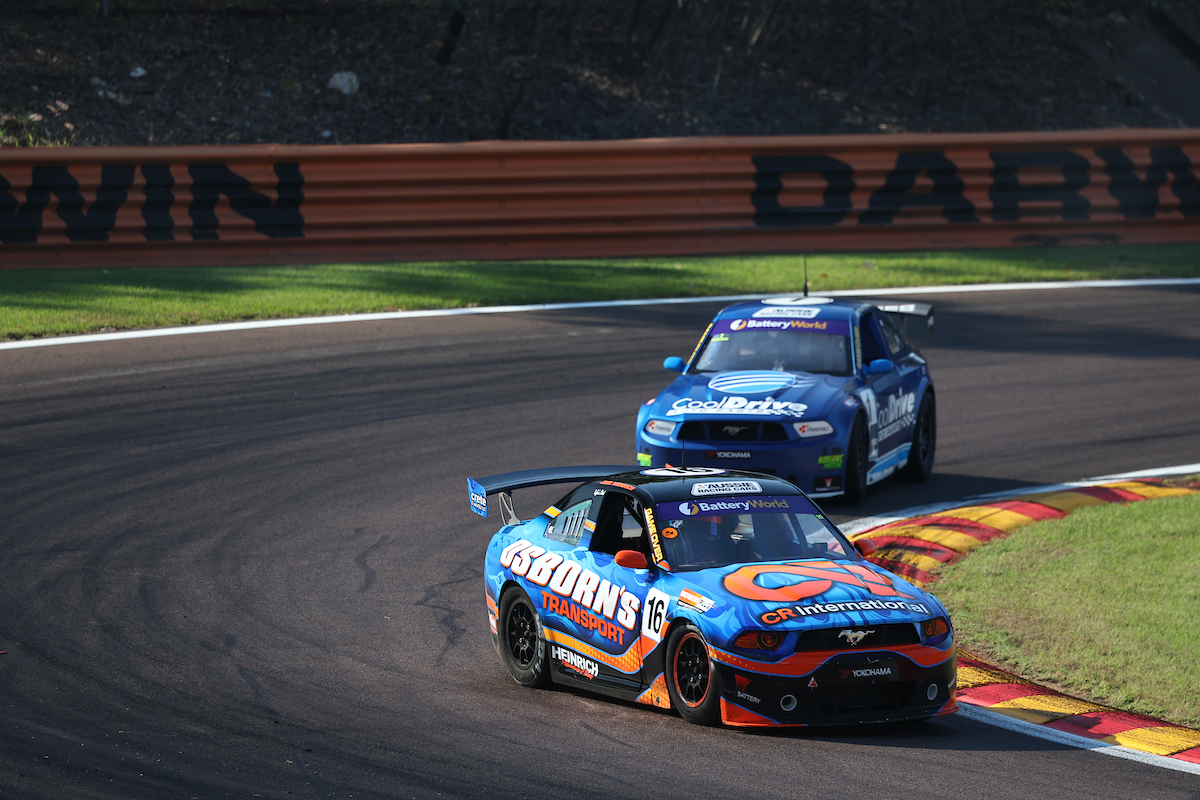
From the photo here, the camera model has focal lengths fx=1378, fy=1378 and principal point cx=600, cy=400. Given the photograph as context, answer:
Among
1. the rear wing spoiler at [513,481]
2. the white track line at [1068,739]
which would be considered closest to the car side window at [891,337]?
the rear wing spoiler at [513,481]

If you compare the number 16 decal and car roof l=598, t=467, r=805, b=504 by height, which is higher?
car roof l=598, t=467, r=805, b=504

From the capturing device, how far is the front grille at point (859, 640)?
6.53 m

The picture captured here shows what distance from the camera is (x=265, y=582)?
939 centimetres

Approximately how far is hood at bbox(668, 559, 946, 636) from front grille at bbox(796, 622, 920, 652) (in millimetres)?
28

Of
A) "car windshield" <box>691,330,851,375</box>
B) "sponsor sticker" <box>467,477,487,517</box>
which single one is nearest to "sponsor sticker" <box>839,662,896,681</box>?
"sponsor sticker" <box>467,477,487,517</box>

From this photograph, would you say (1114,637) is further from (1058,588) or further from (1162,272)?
(1162,272)

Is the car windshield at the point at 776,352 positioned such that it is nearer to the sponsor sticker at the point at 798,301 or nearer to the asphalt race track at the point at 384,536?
the sponsor sticker at the point at 798,301

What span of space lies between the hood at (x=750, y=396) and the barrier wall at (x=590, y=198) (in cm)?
817

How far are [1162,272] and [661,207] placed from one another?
741 cm

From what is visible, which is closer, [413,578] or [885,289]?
[413,578]

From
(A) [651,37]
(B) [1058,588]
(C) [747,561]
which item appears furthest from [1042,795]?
(A) [651,37]

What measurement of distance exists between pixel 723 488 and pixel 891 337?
5.49 meters

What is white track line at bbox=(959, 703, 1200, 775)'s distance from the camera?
6.36 meters

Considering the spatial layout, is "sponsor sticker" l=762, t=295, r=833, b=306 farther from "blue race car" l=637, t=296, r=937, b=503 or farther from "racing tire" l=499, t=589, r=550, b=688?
"racing tire" l=499, t=589, r=550, b=688
